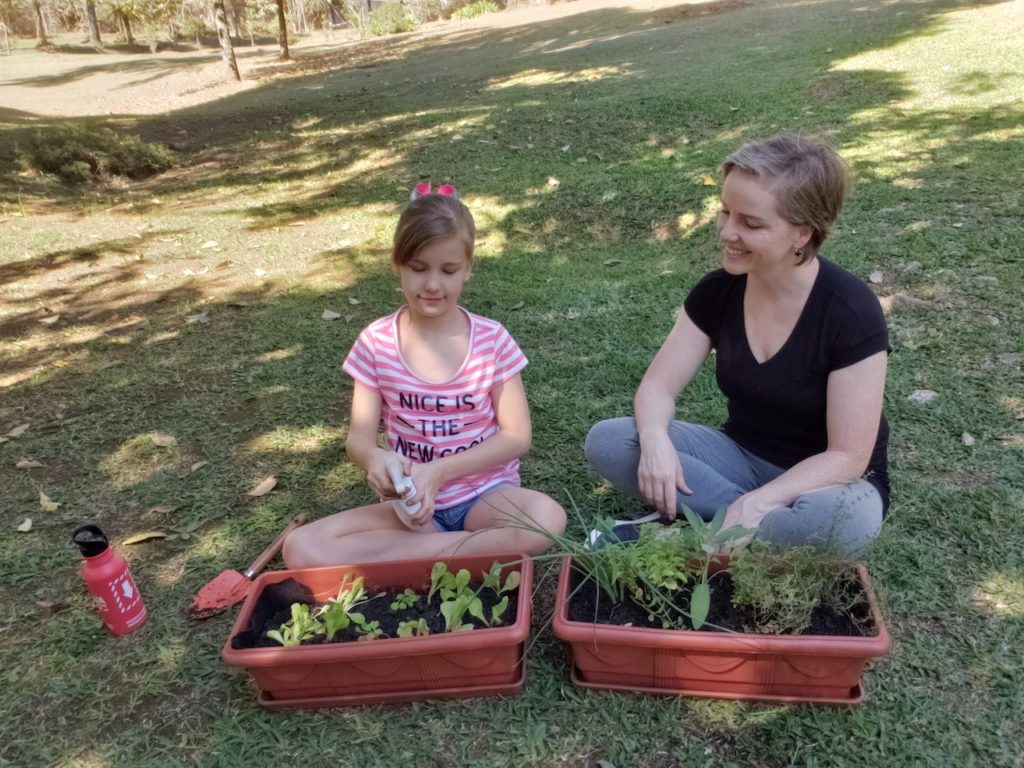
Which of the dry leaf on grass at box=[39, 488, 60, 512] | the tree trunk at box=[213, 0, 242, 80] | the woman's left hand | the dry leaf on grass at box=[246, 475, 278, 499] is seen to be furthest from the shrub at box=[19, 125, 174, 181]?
the tree trunk at box=[213, 0, 242, 80]

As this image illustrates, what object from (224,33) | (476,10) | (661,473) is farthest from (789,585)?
(476,10)

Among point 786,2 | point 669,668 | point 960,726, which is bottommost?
point 960,726

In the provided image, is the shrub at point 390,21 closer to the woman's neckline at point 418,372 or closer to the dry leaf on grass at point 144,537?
the dry leaf on grass at point 144,537

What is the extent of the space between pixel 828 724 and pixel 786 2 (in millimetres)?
17561

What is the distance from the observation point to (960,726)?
180cm

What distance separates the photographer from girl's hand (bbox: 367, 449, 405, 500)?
6.83 ft

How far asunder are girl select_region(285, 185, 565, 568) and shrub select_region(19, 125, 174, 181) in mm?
7157

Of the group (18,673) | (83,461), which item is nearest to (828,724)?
(18,673)

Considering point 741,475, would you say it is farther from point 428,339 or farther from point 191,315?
point 191,315

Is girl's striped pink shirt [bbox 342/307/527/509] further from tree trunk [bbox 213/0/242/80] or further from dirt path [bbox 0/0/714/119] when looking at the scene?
tree trunk [bbox 213/0/242/80]

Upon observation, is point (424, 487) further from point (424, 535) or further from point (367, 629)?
point (367, 629)

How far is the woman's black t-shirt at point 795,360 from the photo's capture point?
2.02 meters

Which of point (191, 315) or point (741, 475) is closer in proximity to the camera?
point (741, 475)

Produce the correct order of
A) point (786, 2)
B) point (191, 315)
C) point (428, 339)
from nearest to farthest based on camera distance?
point (428, 339)
point (191, 315)
point (786, 2)
